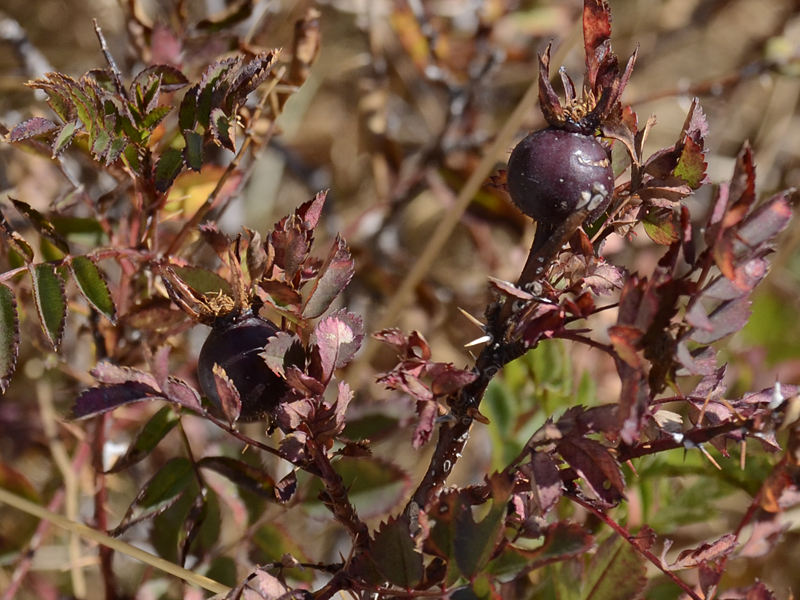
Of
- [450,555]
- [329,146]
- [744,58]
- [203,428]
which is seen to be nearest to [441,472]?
[450,555]

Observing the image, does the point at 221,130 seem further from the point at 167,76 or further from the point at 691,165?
the point at 691,165

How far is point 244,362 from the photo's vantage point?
1.60ft

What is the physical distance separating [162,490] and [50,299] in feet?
0.59

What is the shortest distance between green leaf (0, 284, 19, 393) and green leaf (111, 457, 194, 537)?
14cm

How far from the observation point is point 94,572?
1.27m

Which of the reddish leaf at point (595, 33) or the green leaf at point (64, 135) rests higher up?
the reddish leaf at point (595, 33)

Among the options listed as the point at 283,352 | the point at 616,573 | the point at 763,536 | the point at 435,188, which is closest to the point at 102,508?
the point at 283,352

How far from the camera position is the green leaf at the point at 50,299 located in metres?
0.55

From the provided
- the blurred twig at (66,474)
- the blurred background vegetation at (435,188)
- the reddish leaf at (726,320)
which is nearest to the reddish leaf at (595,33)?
the reddish leaf at (726,320)

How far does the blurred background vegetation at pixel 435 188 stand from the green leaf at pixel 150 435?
4.3 inches

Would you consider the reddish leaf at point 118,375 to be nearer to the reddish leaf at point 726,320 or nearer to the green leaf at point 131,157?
the green leaf at point 131,157

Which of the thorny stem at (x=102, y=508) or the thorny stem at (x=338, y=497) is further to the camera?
the thorny stem at (x=102, y=508)

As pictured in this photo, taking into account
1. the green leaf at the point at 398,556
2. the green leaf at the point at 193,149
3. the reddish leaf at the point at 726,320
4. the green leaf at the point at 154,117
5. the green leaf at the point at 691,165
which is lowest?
the green leaf at the point at 398,556

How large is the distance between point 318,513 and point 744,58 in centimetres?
165
